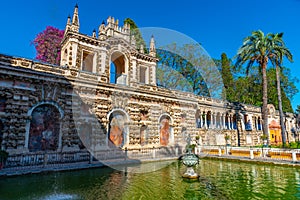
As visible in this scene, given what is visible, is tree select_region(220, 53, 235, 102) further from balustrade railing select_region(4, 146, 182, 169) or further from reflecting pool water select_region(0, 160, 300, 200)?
reflecting pool water select_region(0, 160, 300, 200)

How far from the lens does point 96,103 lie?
1636 centimetres

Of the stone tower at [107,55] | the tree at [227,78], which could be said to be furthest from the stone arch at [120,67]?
the tree at [227,78]

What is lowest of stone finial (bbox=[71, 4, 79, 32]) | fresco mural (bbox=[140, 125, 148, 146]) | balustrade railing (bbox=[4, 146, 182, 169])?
balustrade railing (bbox=[4, 146, 182, 169])

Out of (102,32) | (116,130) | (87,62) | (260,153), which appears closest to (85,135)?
(116,130)

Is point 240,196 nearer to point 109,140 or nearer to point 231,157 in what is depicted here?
point 231,157

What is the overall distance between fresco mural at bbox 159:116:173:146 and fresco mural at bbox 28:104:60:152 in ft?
34.0

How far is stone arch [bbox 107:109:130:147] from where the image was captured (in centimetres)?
1694

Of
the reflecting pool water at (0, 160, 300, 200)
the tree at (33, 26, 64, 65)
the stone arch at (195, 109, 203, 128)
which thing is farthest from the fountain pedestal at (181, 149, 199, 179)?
the tree at (33, 26, 64, 65)

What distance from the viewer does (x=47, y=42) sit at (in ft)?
90.0

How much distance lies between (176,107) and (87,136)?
10.6 m

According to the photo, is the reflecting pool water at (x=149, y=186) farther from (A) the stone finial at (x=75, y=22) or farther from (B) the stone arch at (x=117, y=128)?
(A) the stone finial at (x=75, y=22)

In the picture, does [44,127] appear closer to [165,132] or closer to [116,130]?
[116,130]

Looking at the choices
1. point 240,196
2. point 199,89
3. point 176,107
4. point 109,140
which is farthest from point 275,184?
point 199,89

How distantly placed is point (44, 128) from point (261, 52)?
904 inches
